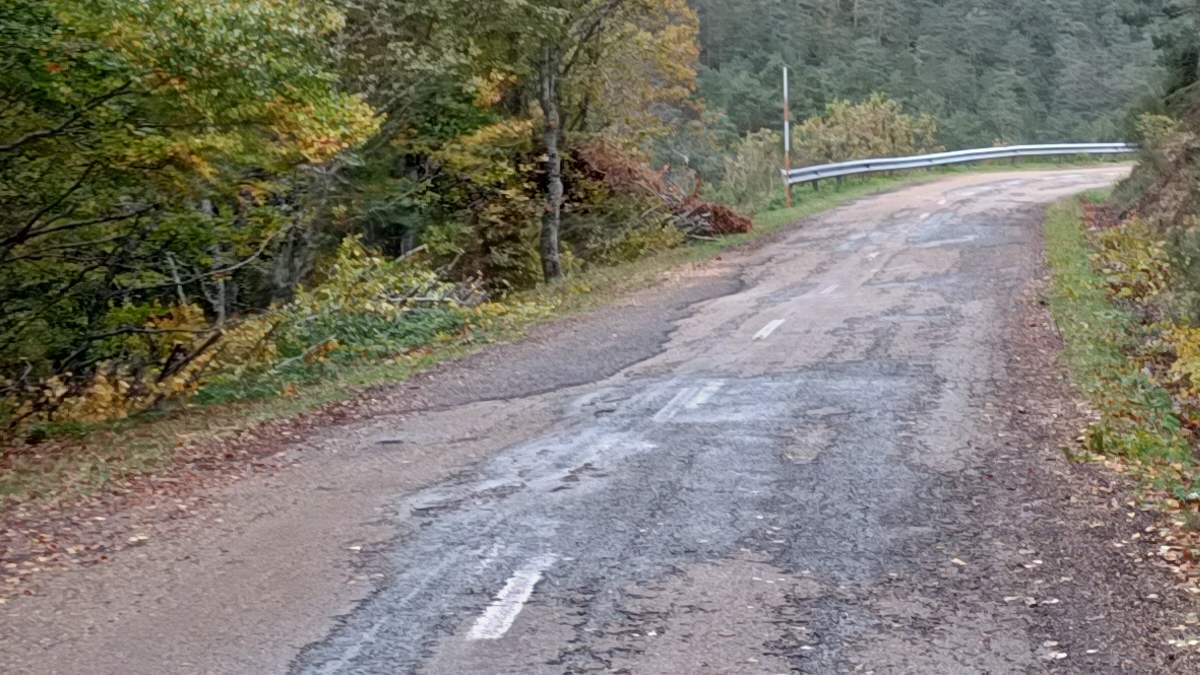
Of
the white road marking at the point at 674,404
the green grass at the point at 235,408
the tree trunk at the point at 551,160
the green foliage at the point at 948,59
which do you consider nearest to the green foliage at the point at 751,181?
the tree trunk at the point at 551,160

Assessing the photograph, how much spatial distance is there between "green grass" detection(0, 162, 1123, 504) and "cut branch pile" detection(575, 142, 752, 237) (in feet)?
12.0

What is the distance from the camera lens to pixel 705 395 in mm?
11875

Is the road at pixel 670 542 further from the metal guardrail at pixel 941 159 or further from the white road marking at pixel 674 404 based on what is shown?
the metal guardrail at pixel 941 159

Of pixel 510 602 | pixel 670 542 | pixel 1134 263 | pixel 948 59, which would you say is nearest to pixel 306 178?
pixel 1134 263

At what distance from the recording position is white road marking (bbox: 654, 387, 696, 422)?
1102 centimetres

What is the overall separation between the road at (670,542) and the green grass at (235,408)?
3.78ft

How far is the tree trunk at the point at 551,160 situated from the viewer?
74.8 ft

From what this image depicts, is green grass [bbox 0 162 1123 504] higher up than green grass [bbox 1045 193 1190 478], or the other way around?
green grass [bbox 0 162 1123 504]

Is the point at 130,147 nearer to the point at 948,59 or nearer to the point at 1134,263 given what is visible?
the point at 1134,263

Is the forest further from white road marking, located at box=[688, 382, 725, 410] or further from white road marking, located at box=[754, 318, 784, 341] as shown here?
white road marking, located at box=[754, 318, 784, 341]

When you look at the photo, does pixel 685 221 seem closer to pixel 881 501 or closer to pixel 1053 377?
pixel 1053 377

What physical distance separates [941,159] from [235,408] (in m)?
31.1

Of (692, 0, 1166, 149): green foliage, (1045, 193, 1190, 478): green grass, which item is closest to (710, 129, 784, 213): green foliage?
(1045, 193, 1190, 478): green grass

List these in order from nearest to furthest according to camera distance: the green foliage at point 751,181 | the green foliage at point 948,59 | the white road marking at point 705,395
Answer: the white road marking at point 705,395 → the green foliage at point 751,181 → the green foliage at point 948,59
